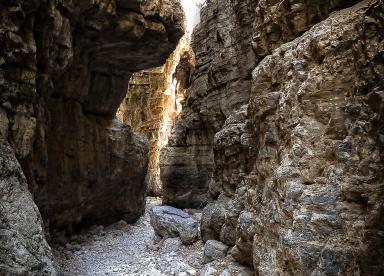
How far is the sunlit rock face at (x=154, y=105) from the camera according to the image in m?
34.8

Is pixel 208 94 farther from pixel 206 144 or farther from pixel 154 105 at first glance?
pixel 154 105

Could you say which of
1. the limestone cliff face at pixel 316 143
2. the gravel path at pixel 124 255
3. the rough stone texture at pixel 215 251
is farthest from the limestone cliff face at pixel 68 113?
the rough stone texture at pixel 215 251

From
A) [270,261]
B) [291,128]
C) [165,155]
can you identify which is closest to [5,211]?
[270,261]

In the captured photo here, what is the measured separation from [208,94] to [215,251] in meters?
12.5

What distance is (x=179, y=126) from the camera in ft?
80.3

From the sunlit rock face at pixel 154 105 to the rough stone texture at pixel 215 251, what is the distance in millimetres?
23149

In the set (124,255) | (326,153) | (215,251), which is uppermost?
(326,153)

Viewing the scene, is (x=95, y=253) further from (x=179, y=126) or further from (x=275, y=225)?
(x=179, y=126)

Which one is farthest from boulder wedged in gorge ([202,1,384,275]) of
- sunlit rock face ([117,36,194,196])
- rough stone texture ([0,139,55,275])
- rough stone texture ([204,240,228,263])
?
sunlit rock face ([117,36,194,196])

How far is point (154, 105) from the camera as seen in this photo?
35844mm

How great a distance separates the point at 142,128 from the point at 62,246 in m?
22.5

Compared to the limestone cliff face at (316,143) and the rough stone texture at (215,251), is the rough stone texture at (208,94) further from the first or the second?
the rough stone texture at (215,251)

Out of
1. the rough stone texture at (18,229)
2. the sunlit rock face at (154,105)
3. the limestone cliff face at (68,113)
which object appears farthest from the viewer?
the sunlit rock face at (154,105)

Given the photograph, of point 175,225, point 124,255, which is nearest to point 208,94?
point 175,225
